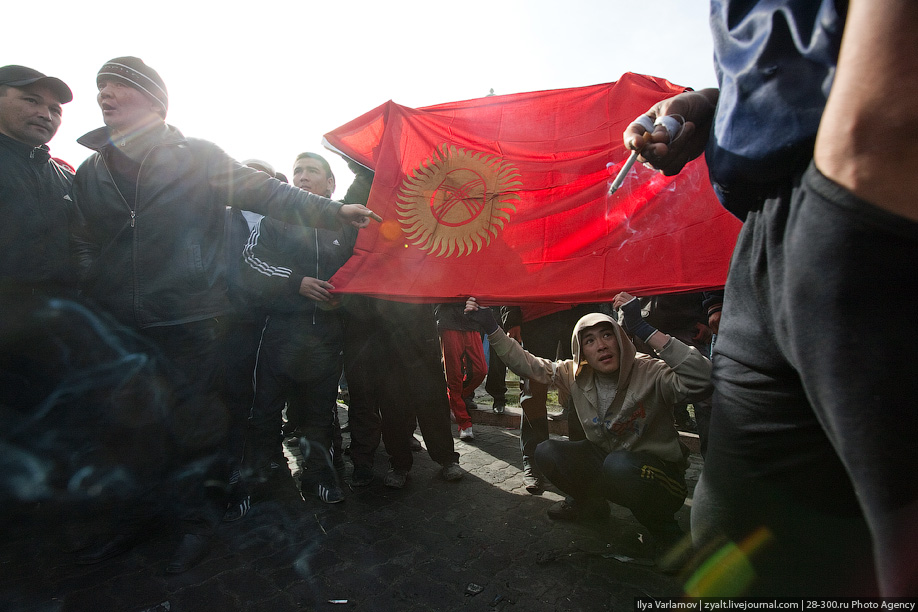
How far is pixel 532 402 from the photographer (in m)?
3.57

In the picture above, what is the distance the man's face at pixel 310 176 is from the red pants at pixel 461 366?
201 centimetres

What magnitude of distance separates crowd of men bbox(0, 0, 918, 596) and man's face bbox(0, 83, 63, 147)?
13 mm

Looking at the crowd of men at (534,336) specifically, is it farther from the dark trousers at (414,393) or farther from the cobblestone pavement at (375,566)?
the cobblestone pavement at (375,566)

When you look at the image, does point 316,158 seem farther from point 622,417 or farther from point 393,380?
point 622,417

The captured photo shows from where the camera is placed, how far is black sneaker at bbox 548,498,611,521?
2867 mm

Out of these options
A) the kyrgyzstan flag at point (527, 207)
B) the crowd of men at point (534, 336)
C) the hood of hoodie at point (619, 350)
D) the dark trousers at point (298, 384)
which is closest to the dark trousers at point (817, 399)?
the crowd of men at point (534, 336)

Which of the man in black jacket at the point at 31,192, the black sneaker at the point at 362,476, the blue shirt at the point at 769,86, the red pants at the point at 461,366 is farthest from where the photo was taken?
the red pants at the point at 461,366

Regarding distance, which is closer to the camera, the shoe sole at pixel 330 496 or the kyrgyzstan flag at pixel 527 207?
the kyrgyzstan flag at pixel 527 207

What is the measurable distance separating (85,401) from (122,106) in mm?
1577

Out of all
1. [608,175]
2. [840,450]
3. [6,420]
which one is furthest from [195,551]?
[608,175]

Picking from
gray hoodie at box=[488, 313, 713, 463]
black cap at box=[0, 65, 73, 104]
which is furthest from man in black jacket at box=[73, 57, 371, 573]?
gray hoodie at box=[488, 313, 713, 463]

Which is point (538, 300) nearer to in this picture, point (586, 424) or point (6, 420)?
point (586, 424)

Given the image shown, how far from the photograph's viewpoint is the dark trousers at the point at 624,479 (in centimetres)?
239

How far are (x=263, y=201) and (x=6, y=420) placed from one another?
1847 millimetres
